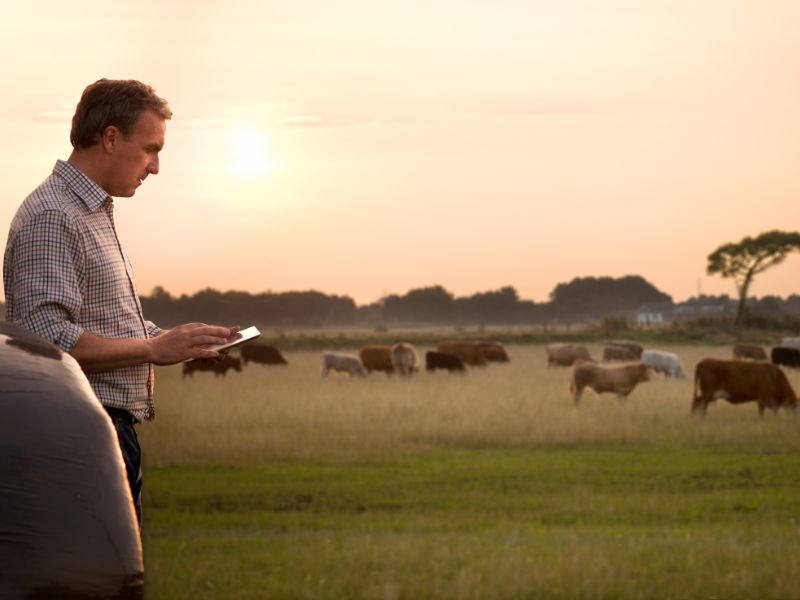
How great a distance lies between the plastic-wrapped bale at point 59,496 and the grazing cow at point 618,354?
49.4 meters

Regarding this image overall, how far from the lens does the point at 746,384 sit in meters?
25.7

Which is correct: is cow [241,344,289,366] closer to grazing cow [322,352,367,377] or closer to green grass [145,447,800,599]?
grazing cow [322,352,367,377]

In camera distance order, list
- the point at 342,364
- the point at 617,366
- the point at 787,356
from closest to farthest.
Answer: the point at 617,366 < the point at 787,356 < the point at 342,364

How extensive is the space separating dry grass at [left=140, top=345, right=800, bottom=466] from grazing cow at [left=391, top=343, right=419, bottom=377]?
25.2 ft

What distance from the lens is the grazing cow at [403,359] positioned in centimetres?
4350

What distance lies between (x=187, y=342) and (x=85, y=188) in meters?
0.51

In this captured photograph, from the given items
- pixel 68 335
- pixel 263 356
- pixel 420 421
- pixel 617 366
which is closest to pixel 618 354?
pixel 263 356

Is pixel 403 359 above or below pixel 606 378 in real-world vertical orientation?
above

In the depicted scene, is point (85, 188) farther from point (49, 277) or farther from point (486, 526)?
point (486, 526)

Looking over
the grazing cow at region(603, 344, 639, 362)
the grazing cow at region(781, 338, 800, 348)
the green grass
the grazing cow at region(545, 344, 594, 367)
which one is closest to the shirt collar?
the green grass

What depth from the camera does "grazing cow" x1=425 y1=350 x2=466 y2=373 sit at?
145ft

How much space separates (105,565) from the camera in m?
1.58

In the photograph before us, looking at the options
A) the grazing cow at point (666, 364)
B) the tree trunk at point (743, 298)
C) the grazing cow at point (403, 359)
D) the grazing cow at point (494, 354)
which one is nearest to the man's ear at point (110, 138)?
the grazing cow at point (666, 364)

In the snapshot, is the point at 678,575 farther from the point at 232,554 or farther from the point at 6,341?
the point at 6,341
